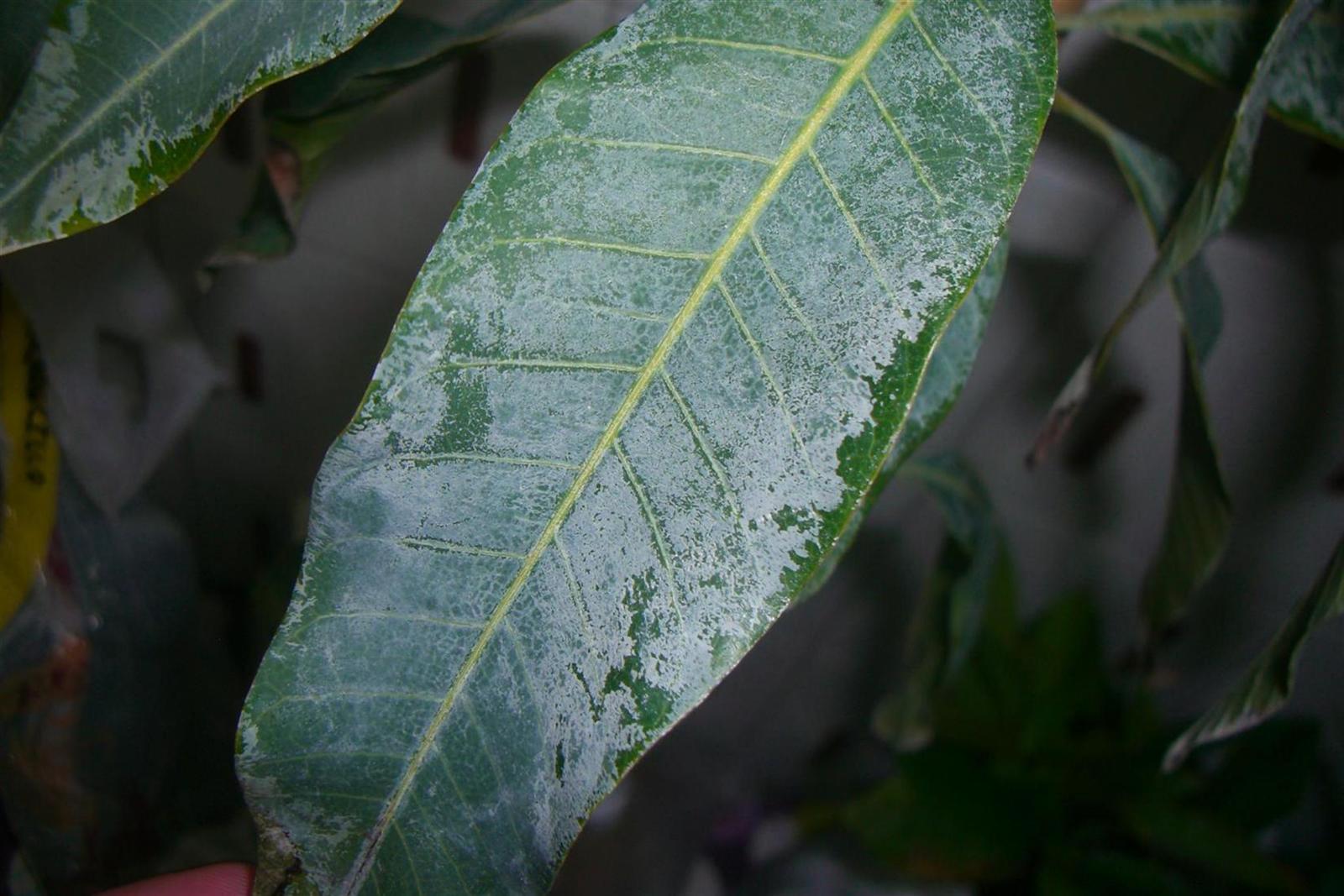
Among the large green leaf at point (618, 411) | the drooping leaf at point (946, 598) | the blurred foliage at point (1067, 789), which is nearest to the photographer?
the large green leaf at point (618, 411)

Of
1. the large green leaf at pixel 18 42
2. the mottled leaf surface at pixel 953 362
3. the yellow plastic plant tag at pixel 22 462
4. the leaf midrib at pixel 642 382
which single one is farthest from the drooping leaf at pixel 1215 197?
the yellow plastic plant tag at pixel 22 462

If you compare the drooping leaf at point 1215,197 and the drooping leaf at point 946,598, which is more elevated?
the drooping leaf at point 1215,197

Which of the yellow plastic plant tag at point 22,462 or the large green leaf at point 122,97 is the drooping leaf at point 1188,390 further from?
the yellow plastic plant tag at point 22,462

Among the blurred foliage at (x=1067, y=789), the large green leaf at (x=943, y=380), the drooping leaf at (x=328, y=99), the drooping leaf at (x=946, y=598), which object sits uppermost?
the drooping leaf at (x=328, y=99)

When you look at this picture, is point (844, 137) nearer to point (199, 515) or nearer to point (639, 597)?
point (639, 597)

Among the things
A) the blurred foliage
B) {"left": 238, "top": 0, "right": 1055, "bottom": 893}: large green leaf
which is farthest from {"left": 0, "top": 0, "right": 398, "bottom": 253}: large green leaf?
the blurred foliage
